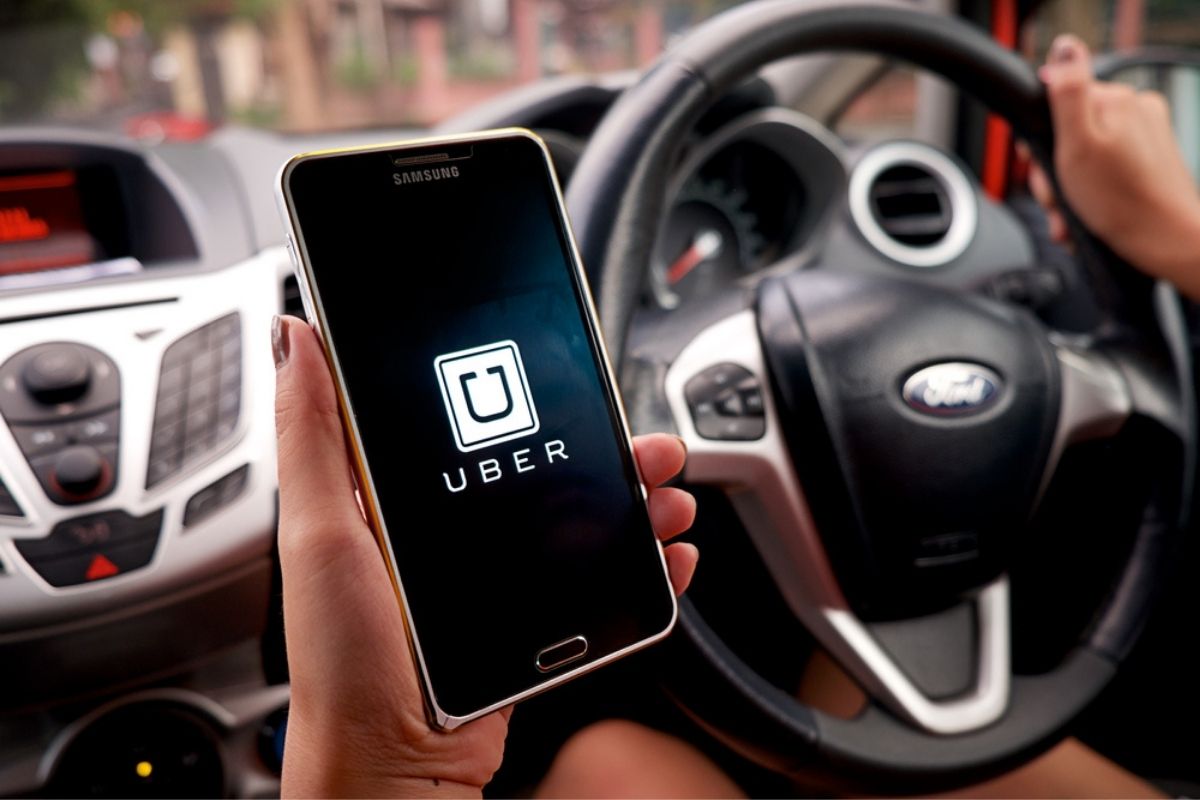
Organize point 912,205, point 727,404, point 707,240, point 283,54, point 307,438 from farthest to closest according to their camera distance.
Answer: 1. point 283,54
2. point 912,205
3. point 707,240
4. point 727,404
5. point 307,438

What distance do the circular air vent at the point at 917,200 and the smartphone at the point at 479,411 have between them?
2.66 feet

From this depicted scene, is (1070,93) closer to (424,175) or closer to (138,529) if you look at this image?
(424,175)

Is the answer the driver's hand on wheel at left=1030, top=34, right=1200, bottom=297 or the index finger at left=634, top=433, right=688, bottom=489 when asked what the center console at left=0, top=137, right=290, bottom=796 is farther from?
the driver's hand on wheel at left=1030, top=34, right=1200, bottom=297

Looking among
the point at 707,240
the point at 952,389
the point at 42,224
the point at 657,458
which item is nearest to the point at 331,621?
the point at 657,458

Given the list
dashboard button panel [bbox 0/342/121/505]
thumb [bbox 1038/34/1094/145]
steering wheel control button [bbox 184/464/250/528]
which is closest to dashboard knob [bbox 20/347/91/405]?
dashboard button panel [bbox 0/342/121/505]

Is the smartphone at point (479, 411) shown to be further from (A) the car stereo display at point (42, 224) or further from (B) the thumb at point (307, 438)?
(A) the car stereo display at point (42, 224)

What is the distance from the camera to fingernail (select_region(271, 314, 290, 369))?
1.59 feet

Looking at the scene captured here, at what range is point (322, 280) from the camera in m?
0.50

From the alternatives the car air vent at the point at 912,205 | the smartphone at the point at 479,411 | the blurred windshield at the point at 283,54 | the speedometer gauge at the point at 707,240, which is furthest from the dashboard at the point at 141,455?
the car air vent at the point at 912,205

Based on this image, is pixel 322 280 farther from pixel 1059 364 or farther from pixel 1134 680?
pixel 1134 680

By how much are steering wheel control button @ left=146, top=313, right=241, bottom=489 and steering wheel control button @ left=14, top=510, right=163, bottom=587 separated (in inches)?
1.3

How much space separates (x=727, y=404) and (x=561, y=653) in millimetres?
239

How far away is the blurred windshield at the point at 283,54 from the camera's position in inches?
53.9

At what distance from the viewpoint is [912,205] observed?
53.6 inches
